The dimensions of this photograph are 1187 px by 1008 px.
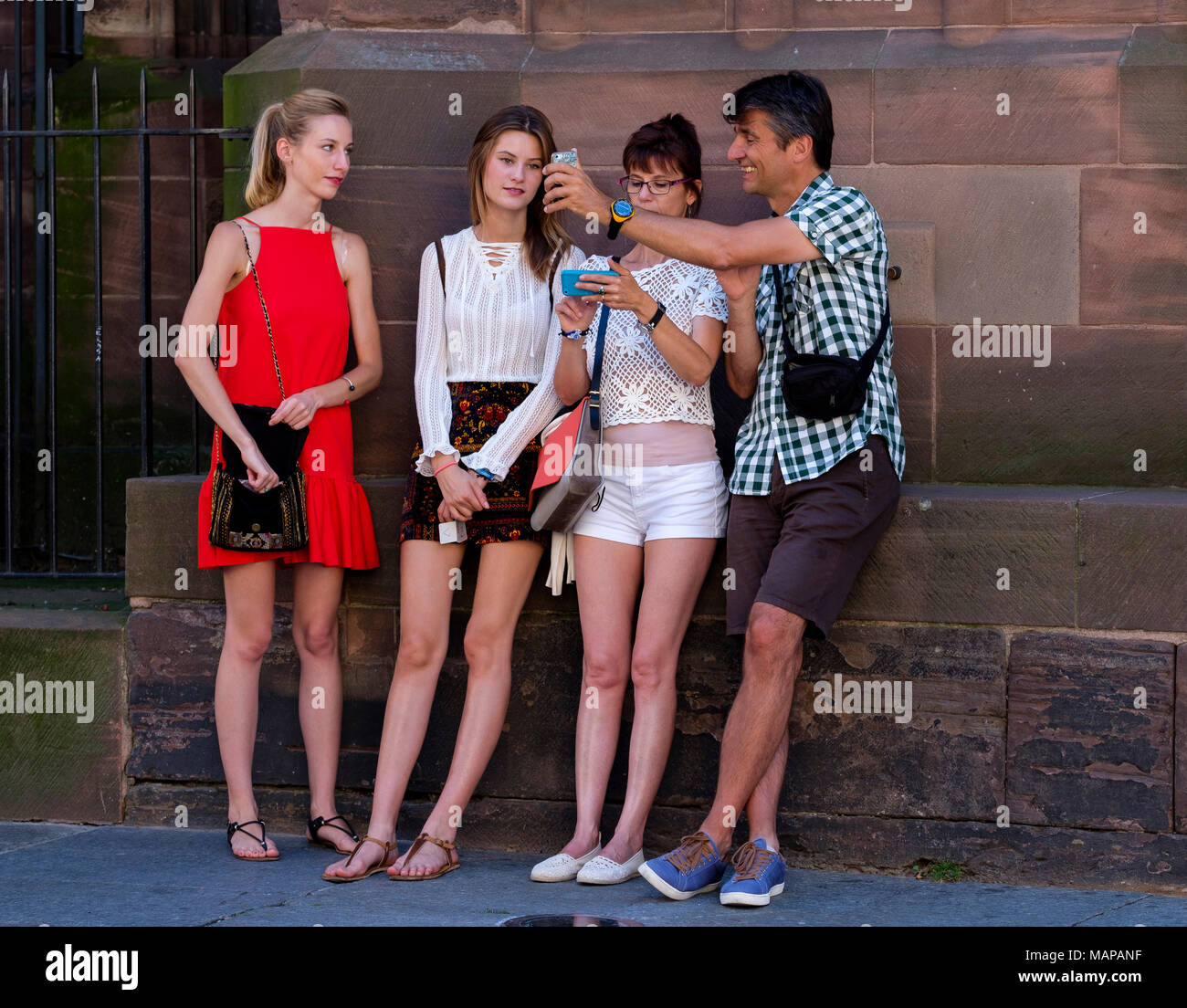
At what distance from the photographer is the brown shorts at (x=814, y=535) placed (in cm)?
441

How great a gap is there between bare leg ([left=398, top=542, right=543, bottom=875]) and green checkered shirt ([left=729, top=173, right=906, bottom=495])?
754 millimetres

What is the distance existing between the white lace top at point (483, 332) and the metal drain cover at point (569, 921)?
1321mm

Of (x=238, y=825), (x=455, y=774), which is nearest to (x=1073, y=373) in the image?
(x=455, y=774)

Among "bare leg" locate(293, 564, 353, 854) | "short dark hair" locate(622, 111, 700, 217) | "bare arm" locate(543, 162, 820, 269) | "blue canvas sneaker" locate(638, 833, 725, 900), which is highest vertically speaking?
"short dark hair" locate(622, 111, 700, 217)

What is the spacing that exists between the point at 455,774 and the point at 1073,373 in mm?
2393

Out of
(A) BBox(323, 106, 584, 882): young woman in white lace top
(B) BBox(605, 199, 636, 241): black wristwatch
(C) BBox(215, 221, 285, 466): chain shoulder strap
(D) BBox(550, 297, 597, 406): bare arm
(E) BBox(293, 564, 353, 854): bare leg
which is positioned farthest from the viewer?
(E) BBox(293, 564, 353, 854): bare leg

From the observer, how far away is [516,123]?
4.78 m

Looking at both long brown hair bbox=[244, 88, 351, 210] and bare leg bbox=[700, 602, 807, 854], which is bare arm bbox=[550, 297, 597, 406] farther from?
long brown hair bbox=[244, 88, 351, 210]

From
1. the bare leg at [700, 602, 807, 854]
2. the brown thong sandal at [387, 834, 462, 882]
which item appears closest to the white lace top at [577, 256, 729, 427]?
the bare leg at [700, 602, 807, 854]

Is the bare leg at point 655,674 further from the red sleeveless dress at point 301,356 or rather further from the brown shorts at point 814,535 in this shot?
the red sleeveless dress at point 301,356

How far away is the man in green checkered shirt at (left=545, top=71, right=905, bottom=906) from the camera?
4301mm

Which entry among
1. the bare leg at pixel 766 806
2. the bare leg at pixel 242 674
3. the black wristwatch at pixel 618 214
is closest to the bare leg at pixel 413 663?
the bare leg at pixel 242 674

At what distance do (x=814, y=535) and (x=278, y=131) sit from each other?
7.02 ft
